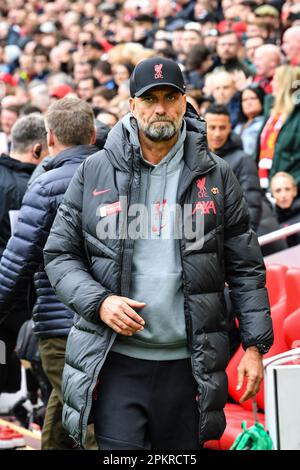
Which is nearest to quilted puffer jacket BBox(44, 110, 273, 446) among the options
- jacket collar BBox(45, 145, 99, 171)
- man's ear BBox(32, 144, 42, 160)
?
jacket collar BBox(45, 145, 99, 171)

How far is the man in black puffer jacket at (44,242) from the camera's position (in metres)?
5.88

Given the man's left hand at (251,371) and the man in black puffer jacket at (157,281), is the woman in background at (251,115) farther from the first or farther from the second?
the man's left hand at (251,371)

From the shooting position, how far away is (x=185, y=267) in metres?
4.60

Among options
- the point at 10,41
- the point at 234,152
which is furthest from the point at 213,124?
the point at 10,41

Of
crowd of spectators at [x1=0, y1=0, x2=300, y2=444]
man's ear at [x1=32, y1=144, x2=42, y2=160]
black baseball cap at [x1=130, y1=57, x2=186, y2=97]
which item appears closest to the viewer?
black baseball cap at [x1=130, y1=57, x2=186, y2=97]

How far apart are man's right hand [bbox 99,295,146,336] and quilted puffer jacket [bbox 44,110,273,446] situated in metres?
0.06

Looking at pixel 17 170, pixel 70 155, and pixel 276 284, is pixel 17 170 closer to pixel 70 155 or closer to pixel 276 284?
pixel 70 155

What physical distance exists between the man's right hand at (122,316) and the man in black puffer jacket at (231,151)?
4.95 meters

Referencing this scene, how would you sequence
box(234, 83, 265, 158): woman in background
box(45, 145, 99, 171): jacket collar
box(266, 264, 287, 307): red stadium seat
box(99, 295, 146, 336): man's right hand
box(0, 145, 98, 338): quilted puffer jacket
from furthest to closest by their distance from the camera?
1. box(234, 83, 265, 158): woman in background
2. box(266, 264, 287, 307): red stadium seat
3. box(45, 145, 99, 171): jacket collar
4. box(0, 145, 98, 338): quilted puffer jacket
5. box(99, 295, 146, 336): man's right hand

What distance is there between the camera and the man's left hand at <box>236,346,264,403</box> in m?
4.57

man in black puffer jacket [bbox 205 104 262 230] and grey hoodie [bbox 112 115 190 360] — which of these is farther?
man in black puffer jacket [bbox 205 104 262 230]

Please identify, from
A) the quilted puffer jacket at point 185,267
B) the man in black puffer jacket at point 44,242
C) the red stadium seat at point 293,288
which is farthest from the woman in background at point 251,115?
the quilted puffer jacket at point 185,267

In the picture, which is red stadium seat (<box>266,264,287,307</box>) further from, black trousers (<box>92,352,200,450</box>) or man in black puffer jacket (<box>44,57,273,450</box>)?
black trousers (<box>92,352,200,450</box>)

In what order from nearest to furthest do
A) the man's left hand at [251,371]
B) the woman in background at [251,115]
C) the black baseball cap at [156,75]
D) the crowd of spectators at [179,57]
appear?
1. the man's left hand at [251,371]
2. the black baseball cap at [156,75]
3. the crowd of spectators at [179,57]
4. the woman in background at [251,115]
